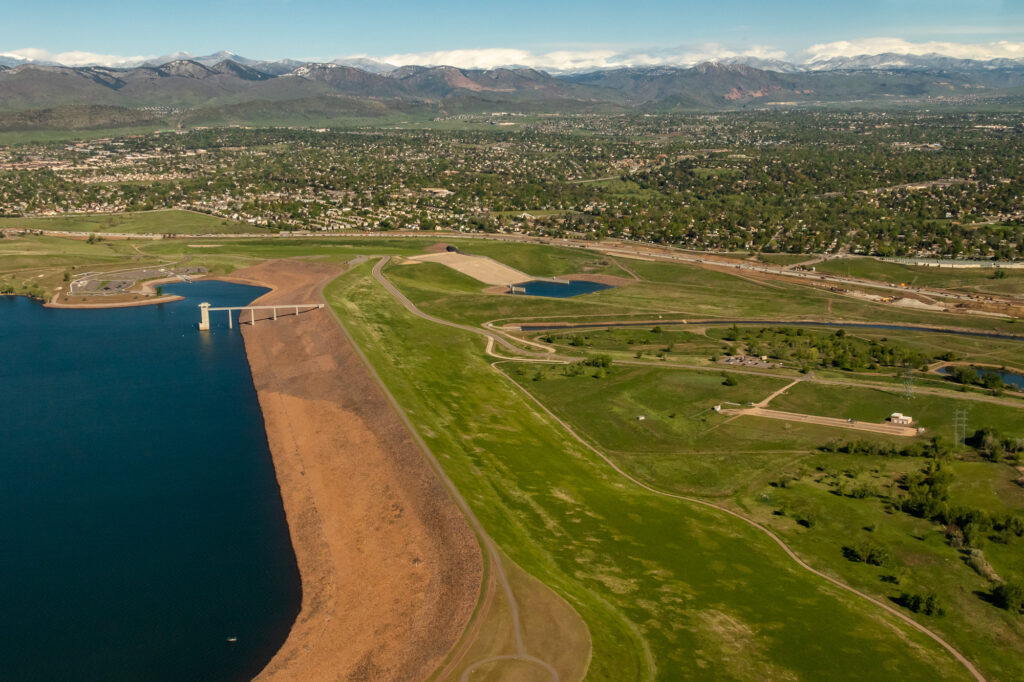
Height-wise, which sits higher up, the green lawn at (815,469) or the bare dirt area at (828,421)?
the bare dirt area at (828,421)

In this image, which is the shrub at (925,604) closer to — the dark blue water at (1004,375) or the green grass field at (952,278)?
the dark blue water at (1004,375)

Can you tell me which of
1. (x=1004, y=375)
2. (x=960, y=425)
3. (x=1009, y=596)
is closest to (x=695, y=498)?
(x=1009, y=596)

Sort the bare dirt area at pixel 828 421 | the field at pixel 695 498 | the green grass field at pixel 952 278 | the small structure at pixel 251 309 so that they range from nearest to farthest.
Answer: the field at pixel 695 498 → the bare dirt area at pixel 828 421 → the small structure at pixel 251 309 → the green grass field at pixel 952 278

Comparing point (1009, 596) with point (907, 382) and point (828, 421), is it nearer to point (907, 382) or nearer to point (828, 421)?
point (828, 421)

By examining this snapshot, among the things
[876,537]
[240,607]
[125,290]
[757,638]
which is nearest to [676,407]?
[876,537]

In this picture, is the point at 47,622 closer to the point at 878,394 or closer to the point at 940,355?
the point at 878,394

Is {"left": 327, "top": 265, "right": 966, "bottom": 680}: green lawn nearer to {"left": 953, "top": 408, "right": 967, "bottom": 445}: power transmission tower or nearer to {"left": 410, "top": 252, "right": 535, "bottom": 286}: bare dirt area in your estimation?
{"left": 953, "top": 408, "right": 967, "bottom": 445}: power transmission tower

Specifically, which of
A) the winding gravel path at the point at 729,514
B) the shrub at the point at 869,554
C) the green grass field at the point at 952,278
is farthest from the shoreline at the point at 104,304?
the green grass field at the point at 952,278
